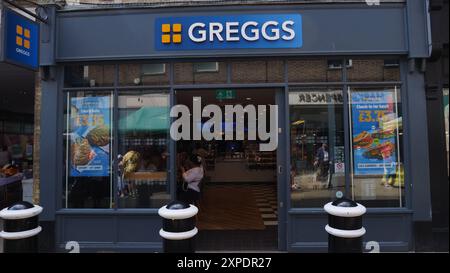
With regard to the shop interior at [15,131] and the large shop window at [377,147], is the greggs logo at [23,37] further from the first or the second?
the large shop window at [377,147]

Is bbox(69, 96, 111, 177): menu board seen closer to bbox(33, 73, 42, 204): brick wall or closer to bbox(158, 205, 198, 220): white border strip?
bbox(33, 73, 42, 204): brick wall

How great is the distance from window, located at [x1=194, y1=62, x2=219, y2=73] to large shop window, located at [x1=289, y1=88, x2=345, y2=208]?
4.79ft

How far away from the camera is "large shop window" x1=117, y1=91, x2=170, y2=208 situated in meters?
6.41

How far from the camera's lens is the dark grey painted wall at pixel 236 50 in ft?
20.0

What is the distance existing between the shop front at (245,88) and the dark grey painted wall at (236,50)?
0.02m

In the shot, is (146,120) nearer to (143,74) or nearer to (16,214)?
(143,74)

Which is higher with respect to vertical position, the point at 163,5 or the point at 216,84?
the point at 163,5

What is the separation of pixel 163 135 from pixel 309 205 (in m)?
2.95

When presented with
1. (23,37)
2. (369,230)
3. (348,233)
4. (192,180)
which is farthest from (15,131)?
(348,233)

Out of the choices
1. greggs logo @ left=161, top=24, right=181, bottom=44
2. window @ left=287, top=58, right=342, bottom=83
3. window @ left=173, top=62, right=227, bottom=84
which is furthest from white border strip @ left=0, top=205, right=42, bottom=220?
window @ left=287, top=58, right=342, bottom=83

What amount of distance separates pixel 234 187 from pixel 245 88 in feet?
26.0

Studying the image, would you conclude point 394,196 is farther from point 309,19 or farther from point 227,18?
point 227,18

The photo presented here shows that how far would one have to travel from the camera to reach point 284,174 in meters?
6.24

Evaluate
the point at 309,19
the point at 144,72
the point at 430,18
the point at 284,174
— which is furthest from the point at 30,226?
the point at 430,18
